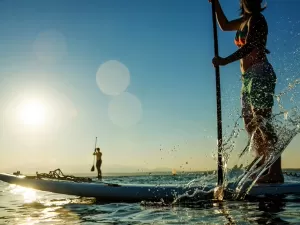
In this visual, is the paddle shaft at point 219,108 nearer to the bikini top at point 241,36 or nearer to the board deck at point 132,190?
the board deck at point 132,190

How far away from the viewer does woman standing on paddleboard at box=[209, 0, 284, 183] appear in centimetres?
510

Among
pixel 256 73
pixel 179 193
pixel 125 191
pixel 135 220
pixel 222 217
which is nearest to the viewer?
pixel 222 217

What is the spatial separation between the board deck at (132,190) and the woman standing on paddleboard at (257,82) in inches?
8.4

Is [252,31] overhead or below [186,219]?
overhead

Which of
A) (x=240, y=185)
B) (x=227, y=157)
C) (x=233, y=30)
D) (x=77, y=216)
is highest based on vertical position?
(x=233, y=30)

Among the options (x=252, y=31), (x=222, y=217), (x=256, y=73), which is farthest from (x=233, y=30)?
(x=222, y=217)

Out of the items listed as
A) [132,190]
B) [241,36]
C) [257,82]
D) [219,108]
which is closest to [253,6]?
[241,36]

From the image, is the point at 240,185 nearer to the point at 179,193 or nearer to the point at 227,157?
the point at 227,157

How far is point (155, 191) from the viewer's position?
5918mm

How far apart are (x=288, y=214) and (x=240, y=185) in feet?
5.32

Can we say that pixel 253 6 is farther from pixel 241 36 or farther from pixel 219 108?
pixel 219 108

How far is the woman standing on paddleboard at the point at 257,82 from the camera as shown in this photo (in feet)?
16.7

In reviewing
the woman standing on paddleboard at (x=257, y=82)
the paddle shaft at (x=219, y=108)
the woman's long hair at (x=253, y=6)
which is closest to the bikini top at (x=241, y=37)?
the woman standing on paddleboard at (x=257, y=82)

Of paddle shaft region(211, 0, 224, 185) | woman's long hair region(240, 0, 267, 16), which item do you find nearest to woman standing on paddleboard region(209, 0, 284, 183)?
woman's long hair region(240, 0, 267, 16)
